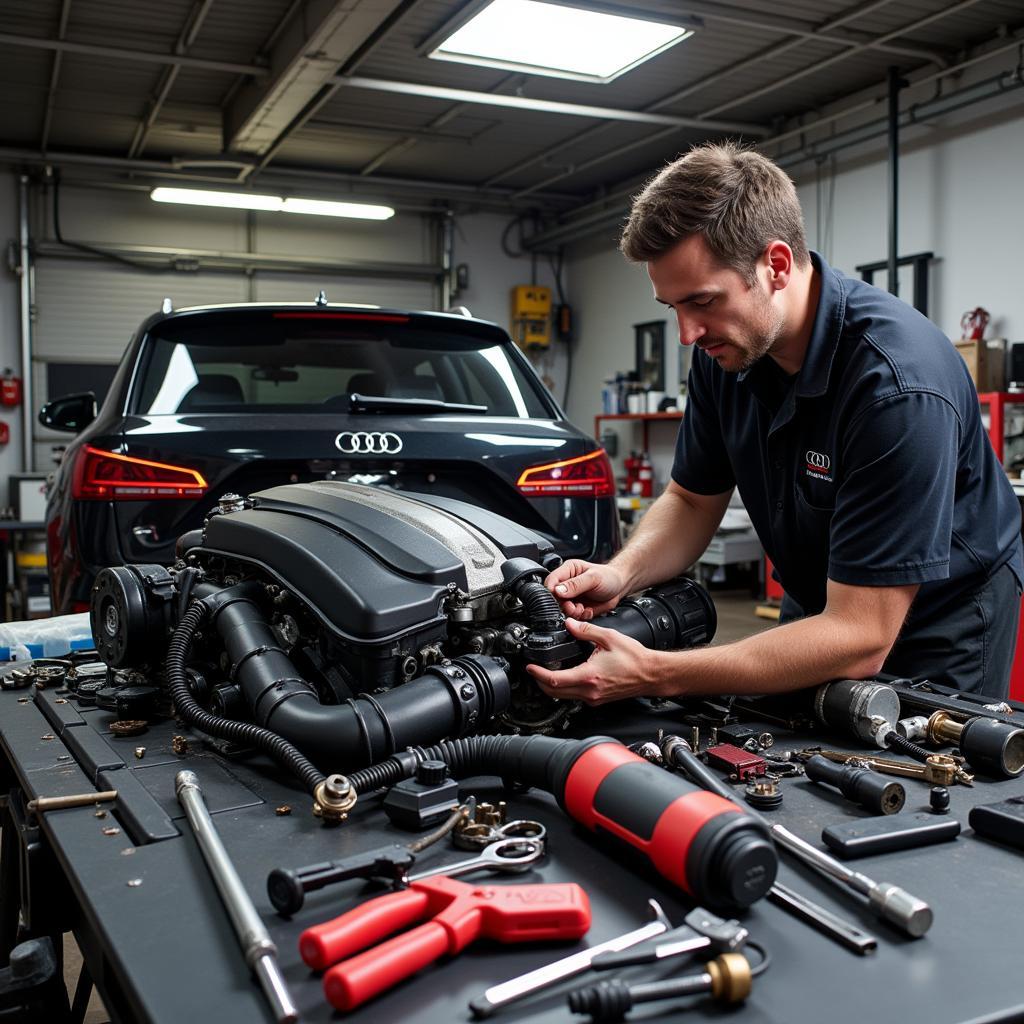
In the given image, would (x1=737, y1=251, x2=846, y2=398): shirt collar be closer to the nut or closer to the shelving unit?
the nut

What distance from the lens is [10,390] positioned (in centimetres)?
871

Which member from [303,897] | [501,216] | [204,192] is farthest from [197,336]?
[501,216]

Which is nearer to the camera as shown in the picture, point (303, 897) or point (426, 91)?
point (303, 897)

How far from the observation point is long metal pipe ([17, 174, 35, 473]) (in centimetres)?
880

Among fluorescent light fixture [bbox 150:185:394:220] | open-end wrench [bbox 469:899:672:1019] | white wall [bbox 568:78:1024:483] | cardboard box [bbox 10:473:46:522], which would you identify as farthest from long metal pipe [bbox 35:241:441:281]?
open-end wrench [bbox 469:899:672:1019]

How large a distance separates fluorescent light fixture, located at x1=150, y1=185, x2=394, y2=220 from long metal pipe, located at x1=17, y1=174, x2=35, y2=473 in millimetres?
1092

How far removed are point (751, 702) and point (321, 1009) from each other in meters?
0.94

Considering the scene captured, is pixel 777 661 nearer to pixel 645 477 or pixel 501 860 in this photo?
pixel 501 860

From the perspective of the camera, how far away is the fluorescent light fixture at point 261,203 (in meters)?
8.74

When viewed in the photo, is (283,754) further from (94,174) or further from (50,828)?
(94,174)

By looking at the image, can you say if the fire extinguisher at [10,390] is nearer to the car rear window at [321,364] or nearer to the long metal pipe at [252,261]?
the long metal pipe at [252,261]

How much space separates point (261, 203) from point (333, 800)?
869cm

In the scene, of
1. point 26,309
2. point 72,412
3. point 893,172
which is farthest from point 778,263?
point 26,309

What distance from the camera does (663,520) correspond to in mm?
2141
